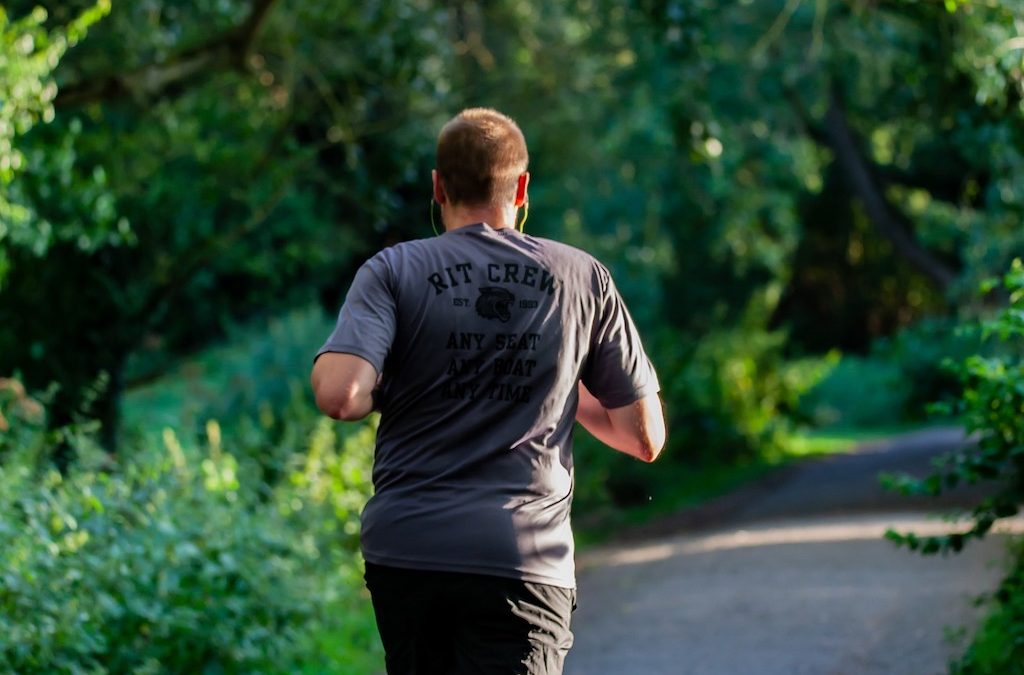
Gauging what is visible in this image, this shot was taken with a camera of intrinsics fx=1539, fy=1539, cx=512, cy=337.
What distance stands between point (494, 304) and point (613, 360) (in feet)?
1.14

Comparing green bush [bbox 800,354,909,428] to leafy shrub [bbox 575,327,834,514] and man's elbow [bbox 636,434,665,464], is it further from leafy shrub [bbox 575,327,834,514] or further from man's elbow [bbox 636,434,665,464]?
man's elbow [bbox 636,434,665,464]

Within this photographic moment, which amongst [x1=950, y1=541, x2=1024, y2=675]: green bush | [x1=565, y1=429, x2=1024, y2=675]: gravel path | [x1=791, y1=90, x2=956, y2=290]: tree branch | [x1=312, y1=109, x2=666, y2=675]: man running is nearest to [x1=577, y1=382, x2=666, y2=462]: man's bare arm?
[x1=312, y1=109, x2=666, y2=675]: man running

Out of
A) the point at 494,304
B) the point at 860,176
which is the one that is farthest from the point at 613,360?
the point at 860,176

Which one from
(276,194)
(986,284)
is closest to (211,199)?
(276,194)

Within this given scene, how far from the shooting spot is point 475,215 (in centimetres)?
340

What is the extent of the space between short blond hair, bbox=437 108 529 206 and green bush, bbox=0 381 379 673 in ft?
8.65

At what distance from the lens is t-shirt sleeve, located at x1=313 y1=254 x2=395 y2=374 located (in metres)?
3.17

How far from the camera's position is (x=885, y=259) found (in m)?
39.2

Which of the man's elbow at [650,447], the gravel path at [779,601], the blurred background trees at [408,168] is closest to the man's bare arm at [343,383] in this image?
the man's elbow at [650,447]

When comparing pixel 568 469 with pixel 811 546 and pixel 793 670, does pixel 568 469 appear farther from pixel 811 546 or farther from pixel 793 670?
pixel 811 546

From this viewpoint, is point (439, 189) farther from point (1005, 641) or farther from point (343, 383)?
point (1005, 641)

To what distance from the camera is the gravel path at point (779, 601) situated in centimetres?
778

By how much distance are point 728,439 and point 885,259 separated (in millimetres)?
17019

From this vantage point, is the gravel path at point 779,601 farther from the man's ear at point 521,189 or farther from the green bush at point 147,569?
the man's ear at point 521,189
